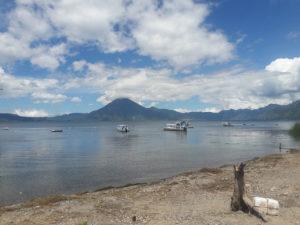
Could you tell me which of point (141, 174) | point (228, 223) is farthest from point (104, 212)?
point (141, 174)

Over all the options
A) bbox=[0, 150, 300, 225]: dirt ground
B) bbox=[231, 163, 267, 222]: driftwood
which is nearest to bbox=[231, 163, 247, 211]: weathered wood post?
bbox=[231, 163, 267, 222]: driftwood

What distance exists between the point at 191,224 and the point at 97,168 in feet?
135

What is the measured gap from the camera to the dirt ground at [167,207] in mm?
24484

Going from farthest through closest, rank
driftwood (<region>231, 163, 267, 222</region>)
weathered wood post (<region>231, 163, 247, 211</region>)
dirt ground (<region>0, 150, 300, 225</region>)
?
weathered wood post (<region>231, 163, 247, 211</region>), driftwood (<region>231, 163, 267, 222</region>), dirt ground (<region>0, 150, 300, 225</region>)

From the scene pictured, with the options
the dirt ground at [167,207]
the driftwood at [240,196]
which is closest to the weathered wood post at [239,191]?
the driftwood at [240,196]

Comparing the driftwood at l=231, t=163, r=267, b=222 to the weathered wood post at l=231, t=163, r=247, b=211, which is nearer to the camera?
the driftwood at l=231, t=163, r=267, b=222

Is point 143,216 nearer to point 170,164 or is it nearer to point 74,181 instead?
point 74,181

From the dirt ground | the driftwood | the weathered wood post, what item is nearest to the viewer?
the dirt ground

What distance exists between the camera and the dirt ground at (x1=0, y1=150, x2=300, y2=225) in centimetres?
2448

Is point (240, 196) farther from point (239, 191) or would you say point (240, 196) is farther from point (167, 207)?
point (167, 207)

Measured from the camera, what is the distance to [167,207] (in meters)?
28.1

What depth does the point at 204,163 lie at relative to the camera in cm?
6944

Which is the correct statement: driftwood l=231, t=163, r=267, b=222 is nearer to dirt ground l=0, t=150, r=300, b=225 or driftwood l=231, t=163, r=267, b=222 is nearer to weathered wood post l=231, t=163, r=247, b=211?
weathered wood post l=231, t=163, r=247, b=211

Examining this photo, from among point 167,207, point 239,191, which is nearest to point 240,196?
point 239,191
